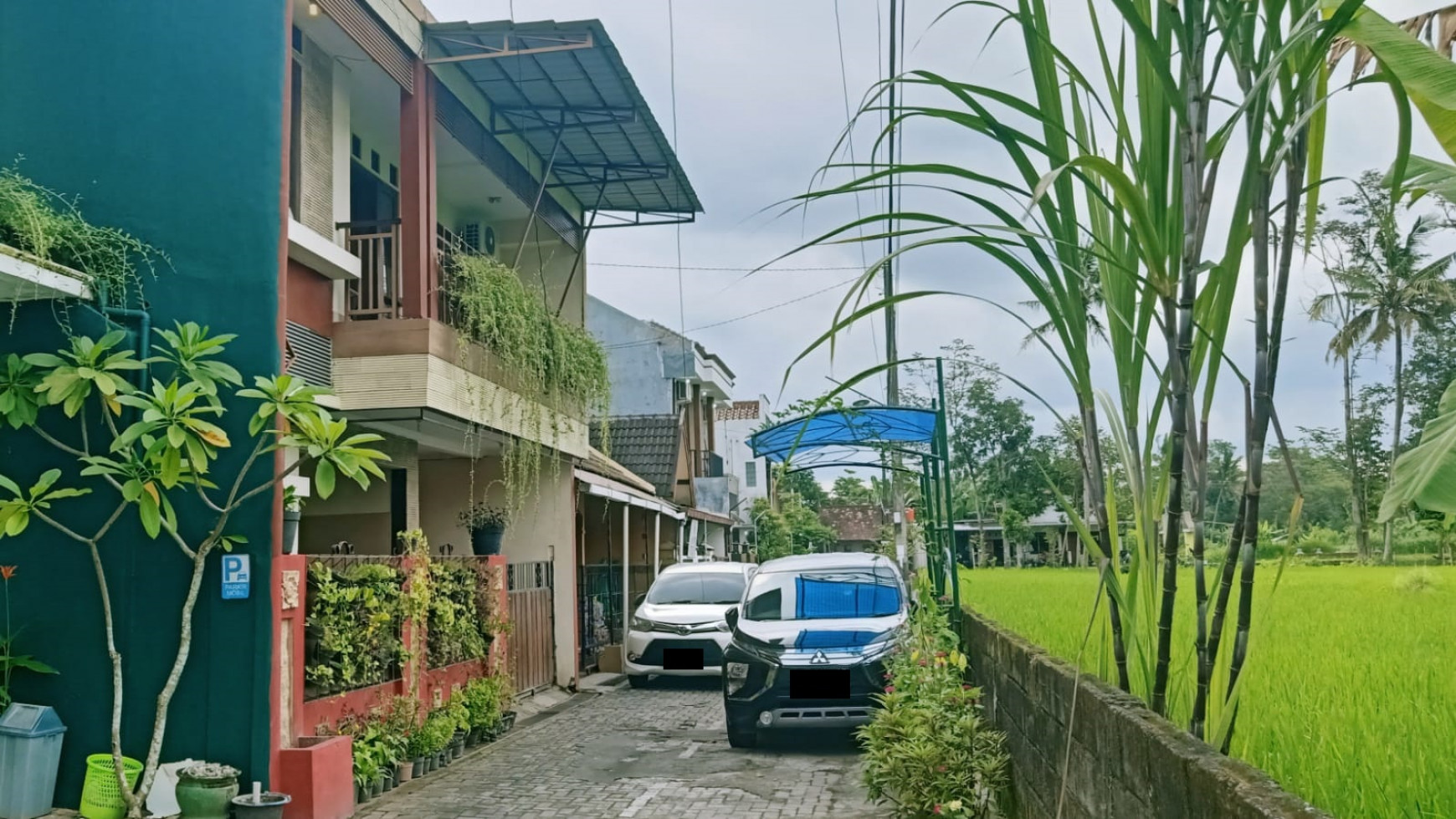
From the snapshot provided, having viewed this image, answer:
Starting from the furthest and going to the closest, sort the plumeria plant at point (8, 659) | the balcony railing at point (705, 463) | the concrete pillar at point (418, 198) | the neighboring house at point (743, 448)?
the neighboring house at point (743, 448), the balcony railing at point (705, 463), the concrete pillar at point (418, 198), the plumeria plant at point (8, 659)

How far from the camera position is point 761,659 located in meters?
9.72

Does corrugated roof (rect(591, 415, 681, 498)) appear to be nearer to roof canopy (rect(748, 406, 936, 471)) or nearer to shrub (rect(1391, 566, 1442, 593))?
roof canopy (rect(748, 406, 936, 471))

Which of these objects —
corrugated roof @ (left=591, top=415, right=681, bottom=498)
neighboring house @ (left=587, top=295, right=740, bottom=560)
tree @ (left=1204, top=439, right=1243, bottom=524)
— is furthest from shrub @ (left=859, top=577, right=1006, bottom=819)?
neighboring house @ (left=587, top=295, right=740, bottom=560)

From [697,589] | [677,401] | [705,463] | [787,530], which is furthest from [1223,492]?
[787,530]

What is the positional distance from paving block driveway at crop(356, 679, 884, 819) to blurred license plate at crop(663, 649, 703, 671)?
2080 mm

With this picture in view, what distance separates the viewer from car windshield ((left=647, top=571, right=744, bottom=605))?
50.0ft

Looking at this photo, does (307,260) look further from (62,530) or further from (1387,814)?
(1387,814)

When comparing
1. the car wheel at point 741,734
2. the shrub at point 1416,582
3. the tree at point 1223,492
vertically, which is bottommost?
the car wheel at point 741,734

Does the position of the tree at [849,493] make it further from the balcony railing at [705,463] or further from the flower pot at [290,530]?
the flower pot at [290,530]

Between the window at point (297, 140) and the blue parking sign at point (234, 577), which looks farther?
the window at point (297, 140)

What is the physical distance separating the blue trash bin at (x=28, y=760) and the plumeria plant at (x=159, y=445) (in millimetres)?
413

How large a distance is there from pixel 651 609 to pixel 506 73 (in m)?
6.94

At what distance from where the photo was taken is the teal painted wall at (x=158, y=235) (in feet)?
24.4

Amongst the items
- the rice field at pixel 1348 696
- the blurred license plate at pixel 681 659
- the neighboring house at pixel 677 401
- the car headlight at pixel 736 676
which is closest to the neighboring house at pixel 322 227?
the blurred license plate at pixel 681 659
